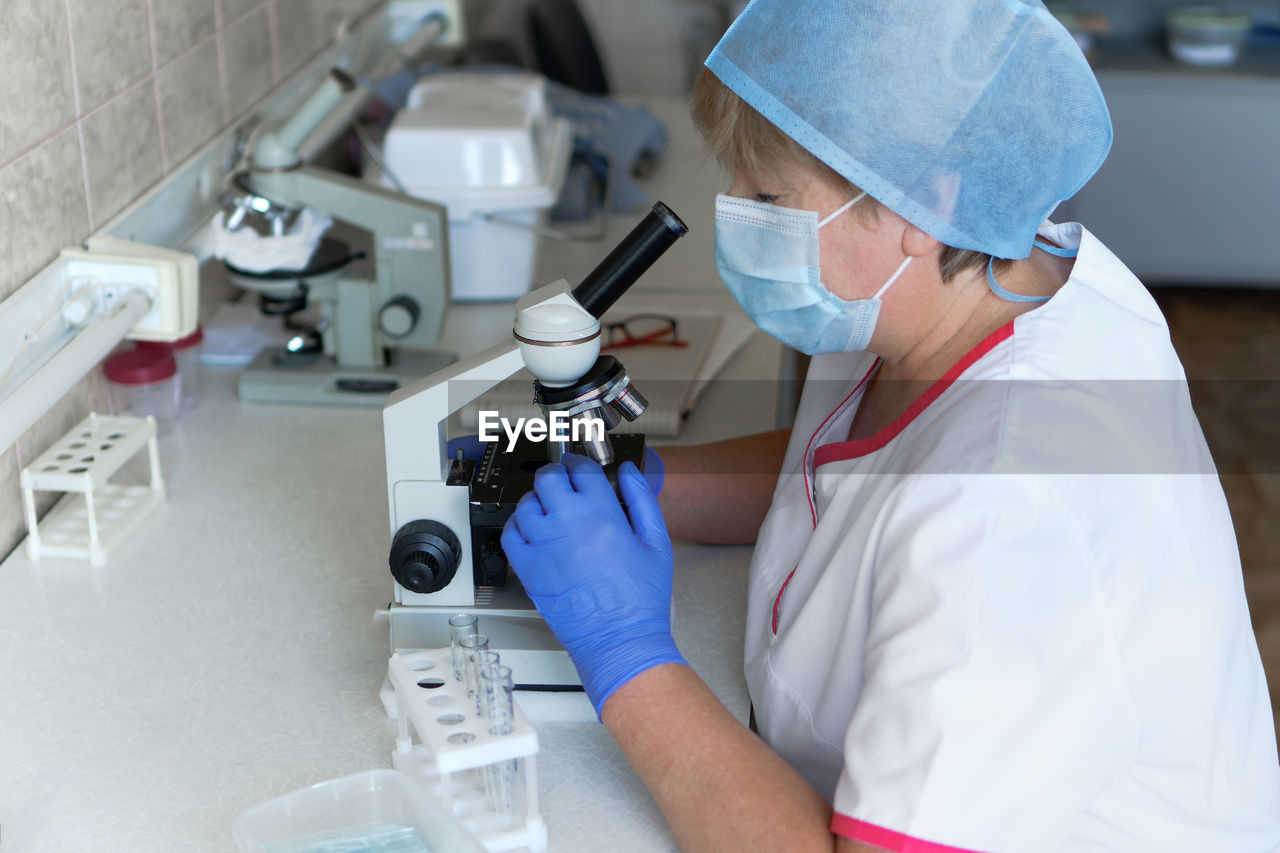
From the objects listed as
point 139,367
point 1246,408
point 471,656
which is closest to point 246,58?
point 139,367

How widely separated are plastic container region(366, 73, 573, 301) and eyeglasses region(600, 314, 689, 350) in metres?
0.26

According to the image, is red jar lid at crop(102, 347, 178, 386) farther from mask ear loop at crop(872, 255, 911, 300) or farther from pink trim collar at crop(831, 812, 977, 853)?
pink trim collar at crop(831, 812, 977, 853)

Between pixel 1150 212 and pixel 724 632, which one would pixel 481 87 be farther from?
pixel 1150 212

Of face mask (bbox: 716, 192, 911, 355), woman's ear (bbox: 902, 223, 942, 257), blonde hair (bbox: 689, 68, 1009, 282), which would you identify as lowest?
face mask (bbox: 716, 192, 911, 355)

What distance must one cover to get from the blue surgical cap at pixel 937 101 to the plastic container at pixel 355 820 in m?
0.60

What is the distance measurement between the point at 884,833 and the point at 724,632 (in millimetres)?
435

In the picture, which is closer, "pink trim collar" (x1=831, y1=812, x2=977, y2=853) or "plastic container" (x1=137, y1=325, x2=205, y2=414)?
"pink trim collar" (x1=831, y1=812, x2=977, y2=853)

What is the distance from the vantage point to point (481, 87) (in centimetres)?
221

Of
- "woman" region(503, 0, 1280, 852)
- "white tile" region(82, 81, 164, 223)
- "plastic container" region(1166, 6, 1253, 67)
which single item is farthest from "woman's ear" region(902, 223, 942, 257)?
"plastic container" region(1166, 6, 1253, 67)

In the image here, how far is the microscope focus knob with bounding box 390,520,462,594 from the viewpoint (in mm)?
1086

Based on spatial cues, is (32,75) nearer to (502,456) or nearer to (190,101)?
(190,101)

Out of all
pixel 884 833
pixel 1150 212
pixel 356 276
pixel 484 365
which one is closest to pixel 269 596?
pixel 484 365

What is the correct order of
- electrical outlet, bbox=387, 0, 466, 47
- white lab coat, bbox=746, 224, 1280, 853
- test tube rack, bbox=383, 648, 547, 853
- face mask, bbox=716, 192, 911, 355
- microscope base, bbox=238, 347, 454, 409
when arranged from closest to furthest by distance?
white lab coat, bbox=746, 224, 1280, 853
test tube rack, bbox=383, 648, 547, 853
face mask, bbox=716, 192, 911, 355
microscope base, bbox=238, 347, 454, 409
electrical outlet, bbox=387, 0, 466, 47

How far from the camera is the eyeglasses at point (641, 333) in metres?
1.83
